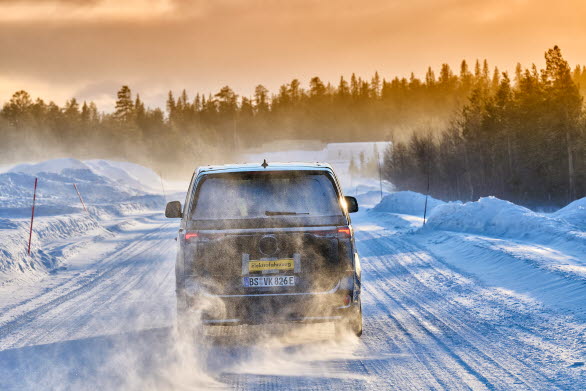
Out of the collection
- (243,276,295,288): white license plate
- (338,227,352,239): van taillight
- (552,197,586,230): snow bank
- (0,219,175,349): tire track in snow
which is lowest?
(0,219,175,349): tire track in snow

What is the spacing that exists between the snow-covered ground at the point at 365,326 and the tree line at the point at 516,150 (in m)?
44.1

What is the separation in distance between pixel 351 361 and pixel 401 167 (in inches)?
2982

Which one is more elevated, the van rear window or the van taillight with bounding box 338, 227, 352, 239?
the van rear window

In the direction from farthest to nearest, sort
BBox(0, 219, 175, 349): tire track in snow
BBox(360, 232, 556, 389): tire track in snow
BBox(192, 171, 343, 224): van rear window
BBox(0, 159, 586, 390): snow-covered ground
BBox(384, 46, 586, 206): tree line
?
BBox(384, 46, 586, 206): tree line, BBox(0, 219, 175, 349): tire track in snow, BBox(192, 171, 343, 224): van rear window, BBox(0, 159, 586, 390): snow-covered ground, BBox(360, 232, 556, 389): tire track in snow

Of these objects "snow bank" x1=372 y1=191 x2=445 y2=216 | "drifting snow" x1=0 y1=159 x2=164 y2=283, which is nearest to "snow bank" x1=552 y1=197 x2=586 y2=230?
"snow bank" x1=372 y1=191 x2=445 y2=216

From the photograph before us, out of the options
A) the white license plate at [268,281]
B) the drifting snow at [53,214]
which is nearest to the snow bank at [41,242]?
the drifting snow at [53,214]

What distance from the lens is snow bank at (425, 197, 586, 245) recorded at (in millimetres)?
14711

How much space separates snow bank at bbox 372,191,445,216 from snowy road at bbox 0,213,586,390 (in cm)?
1862

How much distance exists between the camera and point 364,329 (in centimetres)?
696

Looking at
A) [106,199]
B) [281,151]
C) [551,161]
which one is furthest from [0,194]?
[281,151]

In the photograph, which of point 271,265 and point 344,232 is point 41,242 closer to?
point 271,265

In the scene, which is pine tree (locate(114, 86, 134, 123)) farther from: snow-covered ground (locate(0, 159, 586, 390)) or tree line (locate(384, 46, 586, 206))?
snow-covered ground (locate(0, 159, 586, 390))

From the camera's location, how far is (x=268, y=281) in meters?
5.89

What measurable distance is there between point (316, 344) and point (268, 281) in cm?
98
